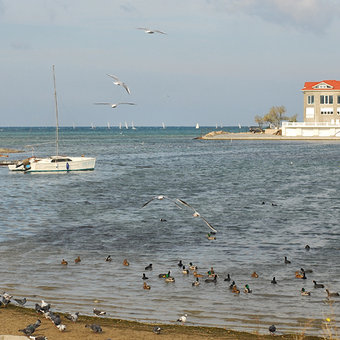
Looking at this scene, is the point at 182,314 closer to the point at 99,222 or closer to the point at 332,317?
the point at 332,317

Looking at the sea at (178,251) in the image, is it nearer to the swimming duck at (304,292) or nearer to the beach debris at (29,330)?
the swimming duck at (304,292)

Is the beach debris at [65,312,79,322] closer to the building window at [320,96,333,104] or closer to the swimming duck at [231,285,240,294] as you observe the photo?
the swimming duck at [231,285,240,294]

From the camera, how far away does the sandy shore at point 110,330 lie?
52.3ft

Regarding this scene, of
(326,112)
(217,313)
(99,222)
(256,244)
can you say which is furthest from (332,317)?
(326,112)

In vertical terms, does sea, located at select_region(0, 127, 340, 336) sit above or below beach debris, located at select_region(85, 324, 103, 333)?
below

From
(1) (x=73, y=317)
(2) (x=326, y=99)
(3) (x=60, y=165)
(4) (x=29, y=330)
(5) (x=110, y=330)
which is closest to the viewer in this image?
(4) (x=29, y=330)

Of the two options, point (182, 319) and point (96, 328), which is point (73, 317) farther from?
point (182, 319)

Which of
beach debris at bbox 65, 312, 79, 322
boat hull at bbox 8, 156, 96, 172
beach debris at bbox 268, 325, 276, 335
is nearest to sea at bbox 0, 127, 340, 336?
beach debris at bbox 268, 325, 276, 335

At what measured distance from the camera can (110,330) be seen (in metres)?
16.5

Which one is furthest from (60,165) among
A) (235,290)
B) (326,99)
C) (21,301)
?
(326,99)

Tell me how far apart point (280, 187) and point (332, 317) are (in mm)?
43048

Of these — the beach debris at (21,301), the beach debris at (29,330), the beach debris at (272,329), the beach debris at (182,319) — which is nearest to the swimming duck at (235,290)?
the beach debris at (182,319)

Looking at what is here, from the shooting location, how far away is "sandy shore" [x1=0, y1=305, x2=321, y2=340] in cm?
1595

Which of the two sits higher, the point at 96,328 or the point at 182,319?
the point at 96,328
